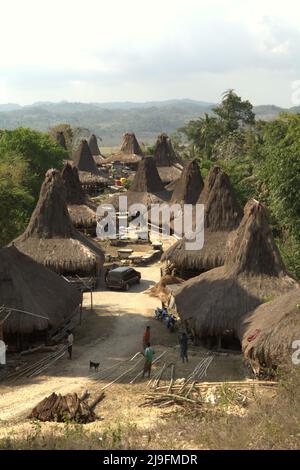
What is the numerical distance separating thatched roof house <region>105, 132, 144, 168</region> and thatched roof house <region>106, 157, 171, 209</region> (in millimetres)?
25798

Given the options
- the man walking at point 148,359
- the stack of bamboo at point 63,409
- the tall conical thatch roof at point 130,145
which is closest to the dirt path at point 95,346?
the stack of bamboo at point 63,409

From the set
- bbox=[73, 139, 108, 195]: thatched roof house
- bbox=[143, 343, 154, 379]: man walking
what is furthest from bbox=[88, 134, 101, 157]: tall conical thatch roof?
bbox=[143, 343, 154, 379]: man walking

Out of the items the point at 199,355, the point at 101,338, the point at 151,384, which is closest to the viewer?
the point at 151,384

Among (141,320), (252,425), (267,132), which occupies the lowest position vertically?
(141,320)

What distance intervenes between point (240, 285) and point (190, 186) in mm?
21274

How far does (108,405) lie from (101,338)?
6.32 metres

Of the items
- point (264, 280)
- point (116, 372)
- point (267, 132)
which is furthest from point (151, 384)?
point (267, 132)

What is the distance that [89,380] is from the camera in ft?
57.0

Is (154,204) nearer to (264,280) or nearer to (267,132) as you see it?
(267,132)

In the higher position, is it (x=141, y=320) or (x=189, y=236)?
(x=189, y=236)

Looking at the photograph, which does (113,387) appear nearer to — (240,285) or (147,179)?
(240,285)

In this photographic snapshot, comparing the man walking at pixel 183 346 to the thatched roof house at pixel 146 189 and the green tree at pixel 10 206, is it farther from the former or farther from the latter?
the thatched roof house at pixel 146 189

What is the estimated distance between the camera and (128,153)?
75.6m
